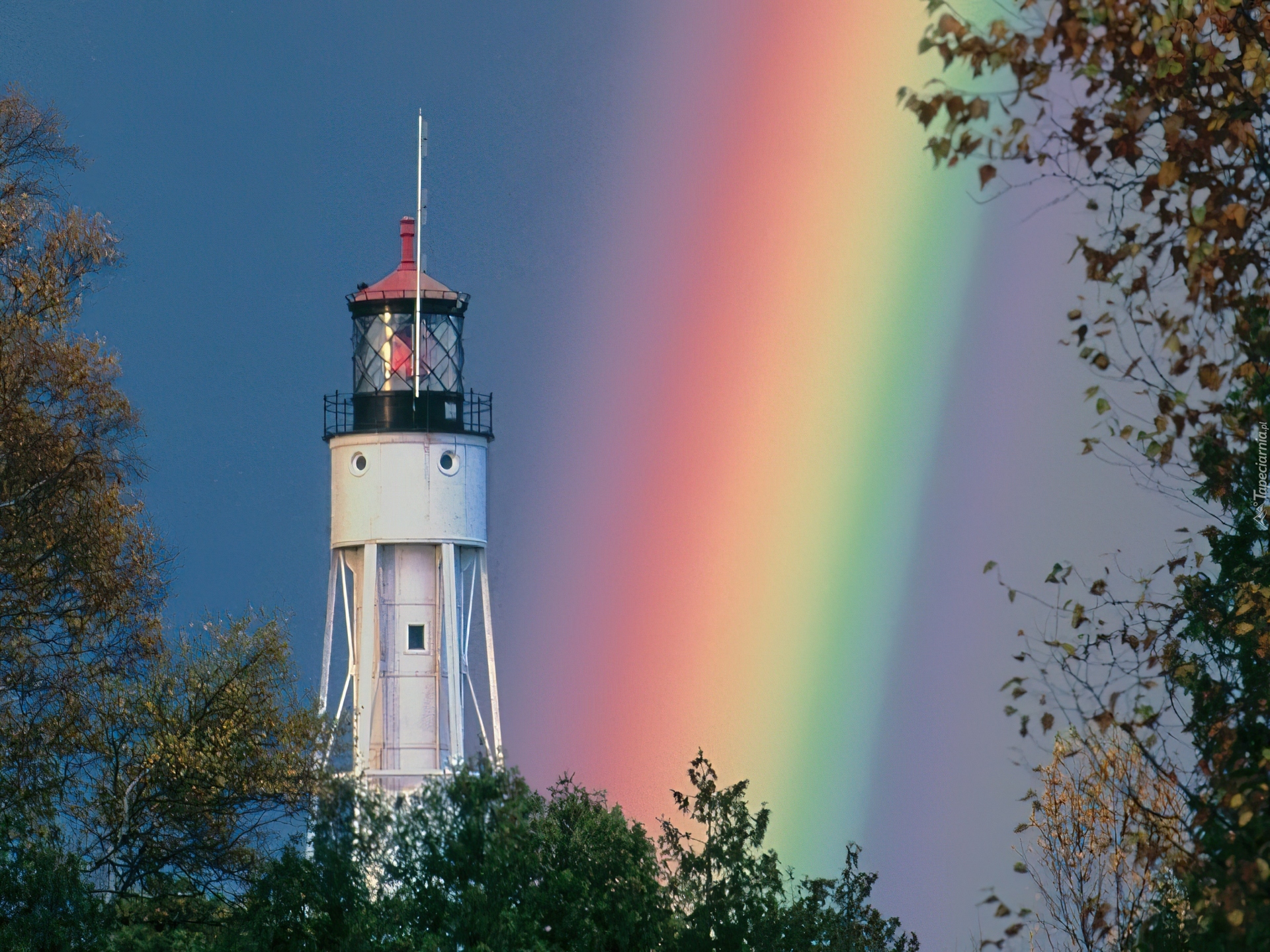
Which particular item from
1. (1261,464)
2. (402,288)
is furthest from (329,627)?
(1261,464)

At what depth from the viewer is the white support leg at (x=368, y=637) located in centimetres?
4006

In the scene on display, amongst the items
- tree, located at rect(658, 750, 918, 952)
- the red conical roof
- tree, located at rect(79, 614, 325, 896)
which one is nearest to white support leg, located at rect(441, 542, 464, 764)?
the red conical roof

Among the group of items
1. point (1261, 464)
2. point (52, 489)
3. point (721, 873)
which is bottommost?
point (1261, 464)

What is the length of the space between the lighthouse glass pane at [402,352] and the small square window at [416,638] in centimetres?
537

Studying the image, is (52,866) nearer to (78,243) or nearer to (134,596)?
(134,596)

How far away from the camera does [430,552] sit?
132 ft

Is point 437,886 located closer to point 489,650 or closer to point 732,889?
point 732,889

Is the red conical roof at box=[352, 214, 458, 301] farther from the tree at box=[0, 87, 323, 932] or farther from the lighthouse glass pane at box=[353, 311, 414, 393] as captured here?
the tree at box=[0, 87, 323, 932]

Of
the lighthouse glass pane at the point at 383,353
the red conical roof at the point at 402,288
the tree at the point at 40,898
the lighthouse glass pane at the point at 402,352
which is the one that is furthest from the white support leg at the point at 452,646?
the tree at the point at 40,898

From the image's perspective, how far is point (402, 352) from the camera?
41.3m

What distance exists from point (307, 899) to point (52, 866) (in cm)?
294

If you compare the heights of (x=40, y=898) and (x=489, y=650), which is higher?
(x=489, y=650)

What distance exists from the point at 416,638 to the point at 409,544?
2126 mm

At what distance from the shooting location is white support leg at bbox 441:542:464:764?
4000cm
